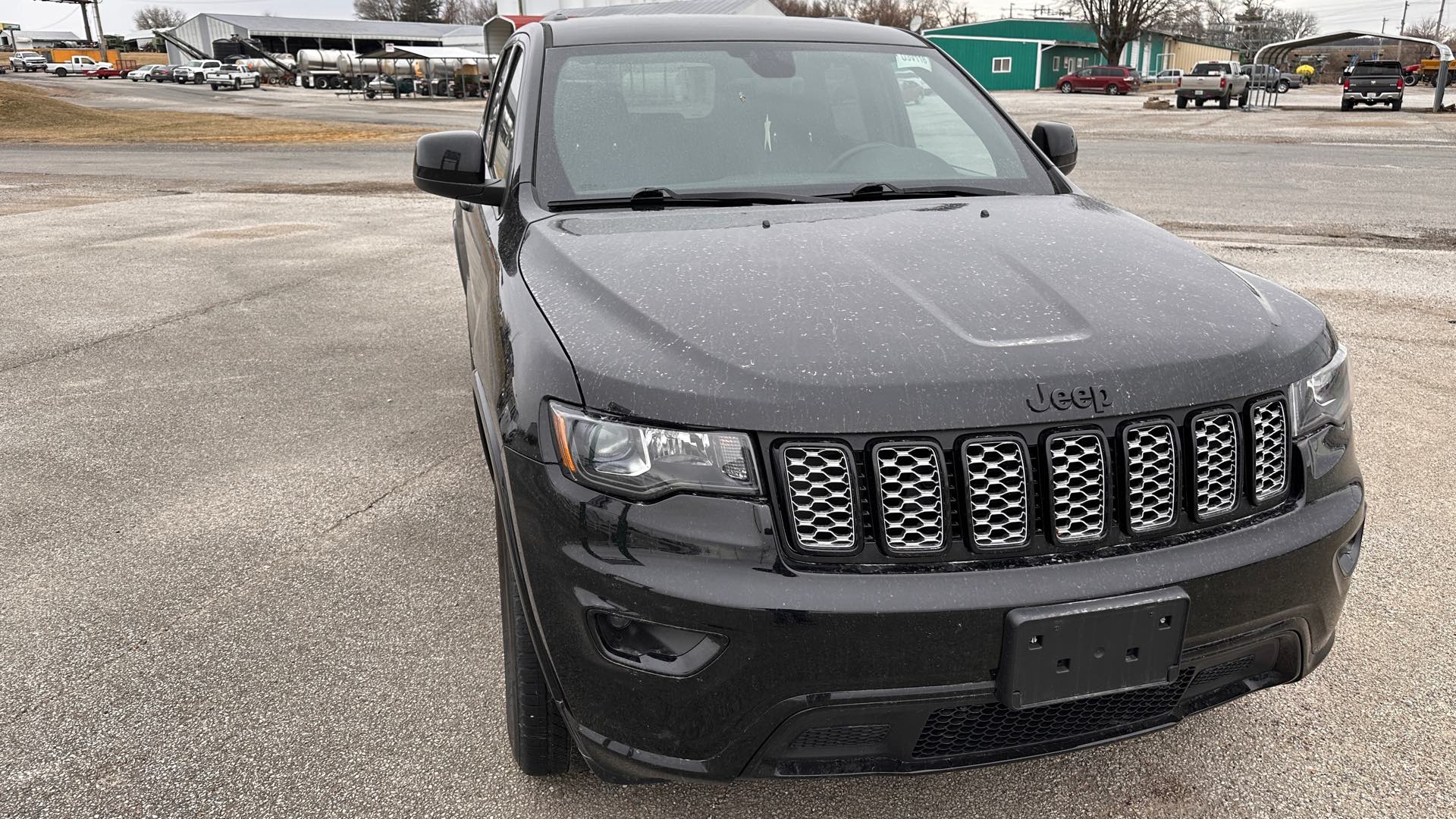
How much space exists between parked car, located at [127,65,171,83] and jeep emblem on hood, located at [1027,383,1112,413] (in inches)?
3566

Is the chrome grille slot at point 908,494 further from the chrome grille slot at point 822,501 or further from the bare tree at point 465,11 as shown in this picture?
the bare tree at point 465,11

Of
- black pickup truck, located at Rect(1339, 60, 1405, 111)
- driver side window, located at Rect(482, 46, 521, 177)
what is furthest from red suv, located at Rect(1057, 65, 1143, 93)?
driver side window, located at Rect(482, 46, 521, 177)

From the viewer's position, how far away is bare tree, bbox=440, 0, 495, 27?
12281 centimetres

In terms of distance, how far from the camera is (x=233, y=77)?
221 ft

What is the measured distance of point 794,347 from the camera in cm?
190

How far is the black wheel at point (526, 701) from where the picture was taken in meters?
2.14

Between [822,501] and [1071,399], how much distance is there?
47cm

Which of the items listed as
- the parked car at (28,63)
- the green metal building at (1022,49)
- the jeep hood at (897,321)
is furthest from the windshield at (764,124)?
the parked car at (28,63)

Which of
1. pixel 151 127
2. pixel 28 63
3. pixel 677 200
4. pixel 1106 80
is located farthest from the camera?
pixel 28 63

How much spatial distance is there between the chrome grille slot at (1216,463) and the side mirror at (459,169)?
1964mm

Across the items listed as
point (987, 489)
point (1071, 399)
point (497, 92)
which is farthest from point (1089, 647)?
point (497, 92)

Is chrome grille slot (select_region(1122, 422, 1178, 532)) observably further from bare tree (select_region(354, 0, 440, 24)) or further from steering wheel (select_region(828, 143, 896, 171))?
bare tree (select_region(354, 0, 440, 24))

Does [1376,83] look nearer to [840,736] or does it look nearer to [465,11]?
[840,736]

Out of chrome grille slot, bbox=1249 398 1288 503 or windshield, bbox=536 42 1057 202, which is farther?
windshield, bbox=536 42 1057 202
